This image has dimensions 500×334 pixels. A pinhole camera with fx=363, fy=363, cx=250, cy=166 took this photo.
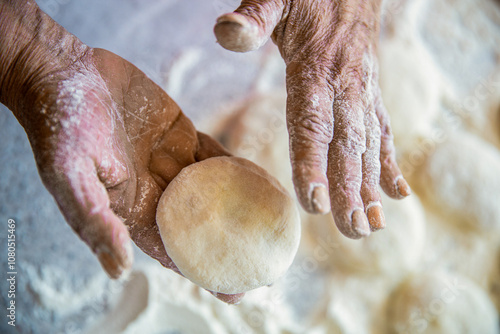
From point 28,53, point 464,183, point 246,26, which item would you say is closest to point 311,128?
point 246,26

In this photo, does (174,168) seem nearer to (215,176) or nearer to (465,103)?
(215,176)

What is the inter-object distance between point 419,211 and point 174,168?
3.95 feet

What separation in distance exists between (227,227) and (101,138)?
304 mm

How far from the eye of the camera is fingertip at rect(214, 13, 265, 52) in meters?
0.62

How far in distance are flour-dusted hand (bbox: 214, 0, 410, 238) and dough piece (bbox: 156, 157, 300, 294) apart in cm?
13

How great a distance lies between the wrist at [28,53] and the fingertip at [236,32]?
33 cm

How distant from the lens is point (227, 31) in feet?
2.06

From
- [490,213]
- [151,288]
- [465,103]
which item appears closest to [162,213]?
[151,288]

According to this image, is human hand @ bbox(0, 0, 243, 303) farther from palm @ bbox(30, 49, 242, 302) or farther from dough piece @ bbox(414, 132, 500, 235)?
dough piece @ bbox(414, 132, 500, 235)

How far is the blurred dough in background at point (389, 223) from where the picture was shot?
50.8 inches

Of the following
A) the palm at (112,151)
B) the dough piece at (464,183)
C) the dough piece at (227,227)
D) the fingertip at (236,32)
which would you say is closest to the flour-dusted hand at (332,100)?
the fingertip at (236,32)

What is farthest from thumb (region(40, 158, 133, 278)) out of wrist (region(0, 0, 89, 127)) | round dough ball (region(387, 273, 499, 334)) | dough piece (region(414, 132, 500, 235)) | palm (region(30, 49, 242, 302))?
dough piece (region(414, 132, 500, 235))

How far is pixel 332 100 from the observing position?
78 cm

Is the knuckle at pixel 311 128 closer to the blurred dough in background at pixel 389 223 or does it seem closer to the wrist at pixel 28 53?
the wrist at pixel 28 53
